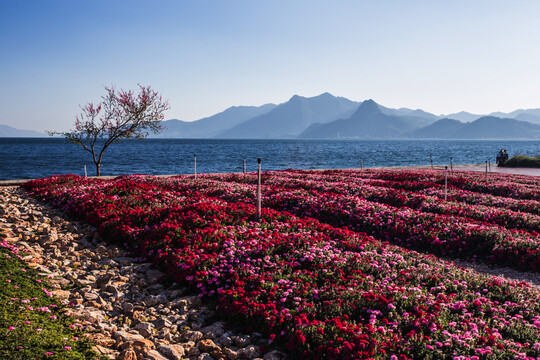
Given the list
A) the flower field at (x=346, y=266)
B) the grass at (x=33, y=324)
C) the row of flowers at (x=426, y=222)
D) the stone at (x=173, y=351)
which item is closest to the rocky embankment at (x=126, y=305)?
the stone at (x=173, y=351)

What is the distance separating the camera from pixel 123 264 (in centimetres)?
1017

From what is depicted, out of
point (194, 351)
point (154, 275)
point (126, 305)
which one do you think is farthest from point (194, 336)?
point (154, 275)

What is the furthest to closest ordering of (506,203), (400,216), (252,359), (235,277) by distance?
1. (506,203)
2. (400,216)
3. (235,277)
4. (252,359)

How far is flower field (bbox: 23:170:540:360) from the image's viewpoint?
617 cm

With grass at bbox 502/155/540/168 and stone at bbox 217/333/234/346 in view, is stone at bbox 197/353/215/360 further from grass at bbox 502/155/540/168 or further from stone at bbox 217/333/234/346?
grass at bbox 502/155/540/168

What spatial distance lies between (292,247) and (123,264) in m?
4.61

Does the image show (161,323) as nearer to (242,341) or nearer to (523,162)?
(242,341)

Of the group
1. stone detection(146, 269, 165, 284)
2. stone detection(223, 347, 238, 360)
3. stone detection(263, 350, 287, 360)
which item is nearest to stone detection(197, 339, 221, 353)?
stone detection(223, 347, 238, 360)

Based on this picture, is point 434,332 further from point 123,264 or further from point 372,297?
point 123,264

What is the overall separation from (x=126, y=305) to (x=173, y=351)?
218 cm

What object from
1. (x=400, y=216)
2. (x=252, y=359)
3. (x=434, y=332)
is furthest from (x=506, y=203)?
(x=252, y=359)

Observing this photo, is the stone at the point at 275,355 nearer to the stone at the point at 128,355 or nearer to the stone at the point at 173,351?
the stone at the point at 173,351

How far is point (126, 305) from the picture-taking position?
767 centimetres

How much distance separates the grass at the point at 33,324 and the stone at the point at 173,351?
1.01 m
